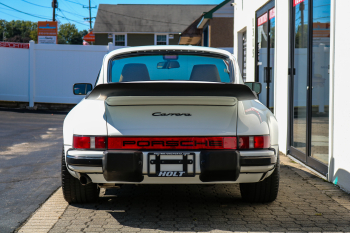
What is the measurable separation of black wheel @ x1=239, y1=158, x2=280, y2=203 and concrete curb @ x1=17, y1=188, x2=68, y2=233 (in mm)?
1857

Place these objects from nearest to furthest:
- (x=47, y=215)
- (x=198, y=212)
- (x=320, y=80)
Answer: (x=47, y=215) < (x=198, y=212) < (x=320, y=80)

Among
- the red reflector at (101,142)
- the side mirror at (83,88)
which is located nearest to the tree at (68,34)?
the side mirror at (83,88)

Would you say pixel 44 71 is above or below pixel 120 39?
below

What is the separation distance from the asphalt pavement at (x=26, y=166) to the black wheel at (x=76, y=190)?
372mm

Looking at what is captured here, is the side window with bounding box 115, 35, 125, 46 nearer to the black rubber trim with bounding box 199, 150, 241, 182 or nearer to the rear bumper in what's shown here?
the rear bumper

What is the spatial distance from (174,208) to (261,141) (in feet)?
4.01

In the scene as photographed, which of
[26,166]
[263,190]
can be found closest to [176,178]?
[263,190]

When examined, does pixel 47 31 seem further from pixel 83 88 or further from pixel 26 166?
pixel 83 88

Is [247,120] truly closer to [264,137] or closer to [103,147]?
[264,137]

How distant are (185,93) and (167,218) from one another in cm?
119

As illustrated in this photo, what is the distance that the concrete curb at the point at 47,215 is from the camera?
3.83 meters

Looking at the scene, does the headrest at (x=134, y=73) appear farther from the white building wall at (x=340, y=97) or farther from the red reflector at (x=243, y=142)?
the white building wall at (x=340, y=97)

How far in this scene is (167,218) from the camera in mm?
4105

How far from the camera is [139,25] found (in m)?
44.7
